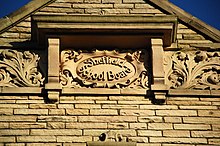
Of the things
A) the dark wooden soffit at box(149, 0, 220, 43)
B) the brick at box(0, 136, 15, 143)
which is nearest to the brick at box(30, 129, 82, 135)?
the brick at box(0, 136, 15, 143)

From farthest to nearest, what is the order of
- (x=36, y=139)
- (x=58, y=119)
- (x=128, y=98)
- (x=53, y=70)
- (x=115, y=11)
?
(x=115, y=11) → (x=53, y=70) → (x=128, y=98) → (x=58, y=119) → (x=36, y=139)

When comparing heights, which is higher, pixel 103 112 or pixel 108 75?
pixel 108 75

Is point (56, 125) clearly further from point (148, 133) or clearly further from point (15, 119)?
point (148, 133)

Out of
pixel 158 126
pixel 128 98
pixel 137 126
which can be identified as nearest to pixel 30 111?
pixel 128 98

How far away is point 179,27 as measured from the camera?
9.62 meters

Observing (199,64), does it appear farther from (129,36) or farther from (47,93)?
(47,93)

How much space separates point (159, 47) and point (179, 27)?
2.29 feet

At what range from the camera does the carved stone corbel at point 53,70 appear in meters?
8.59

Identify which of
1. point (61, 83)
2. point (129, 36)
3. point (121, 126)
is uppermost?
point (129, 36)

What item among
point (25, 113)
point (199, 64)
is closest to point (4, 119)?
point (25, 113)

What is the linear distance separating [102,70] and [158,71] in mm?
773

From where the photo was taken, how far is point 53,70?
8828 millimetres

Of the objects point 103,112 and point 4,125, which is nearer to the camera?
point 4,125

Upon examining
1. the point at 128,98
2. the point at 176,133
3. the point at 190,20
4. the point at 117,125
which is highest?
the point at 190,20
